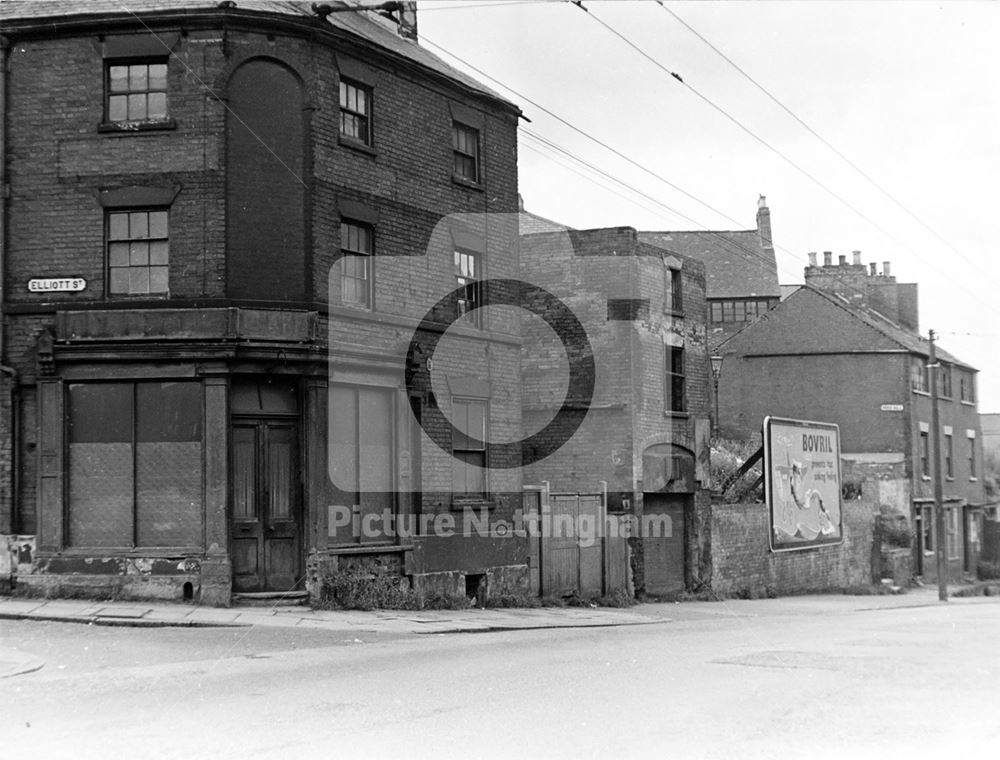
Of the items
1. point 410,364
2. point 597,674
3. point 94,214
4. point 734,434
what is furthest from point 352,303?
point 734,434

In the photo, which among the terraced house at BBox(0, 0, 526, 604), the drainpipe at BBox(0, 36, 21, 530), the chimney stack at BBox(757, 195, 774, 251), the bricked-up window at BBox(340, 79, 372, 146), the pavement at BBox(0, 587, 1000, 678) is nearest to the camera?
the pavement at BBox(0, 587, 1000, 678)

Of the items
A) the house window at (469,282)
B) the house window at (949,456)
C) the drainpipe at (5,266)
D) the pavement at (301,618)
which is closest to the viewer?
the pavement at (301,618)

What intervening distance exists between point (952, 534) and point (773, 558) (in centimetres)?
1777

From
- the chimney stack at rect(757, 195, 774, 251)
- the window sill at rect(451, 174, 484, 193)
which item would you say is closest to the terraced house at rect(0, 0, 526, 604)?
the window sill at rect(451, 174, 484, 193)

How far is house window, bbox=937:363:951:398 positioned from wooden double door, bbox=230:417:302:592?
3328cm

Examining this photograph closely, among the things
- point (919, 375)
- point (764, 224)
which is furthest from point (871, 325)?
point (764, 224)

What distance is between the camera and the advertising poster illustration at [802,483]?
92.2 feet

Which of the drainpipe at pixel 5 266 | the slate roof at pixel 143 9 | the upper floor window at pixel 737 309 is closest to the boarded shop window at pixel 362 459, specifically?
the drainpipe at pixel 5 266

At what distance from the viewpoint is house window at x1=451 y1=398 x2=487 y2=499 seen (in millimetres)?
20984

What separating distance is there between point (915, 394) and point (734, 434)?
21.6 ft

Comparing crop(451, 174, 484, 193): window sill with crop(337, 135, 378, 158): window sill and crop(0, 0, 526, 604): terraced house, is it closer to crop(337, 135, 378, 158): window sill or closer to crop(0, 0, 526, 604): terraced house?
crop(337, 135, 378, 158): window sill

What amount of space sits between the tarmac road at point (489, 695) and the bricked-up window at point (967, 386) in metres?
33.7

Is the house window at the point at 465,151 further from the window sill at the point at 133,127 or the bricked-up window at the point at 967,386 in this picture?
the bricked-up window at the point at 967,386

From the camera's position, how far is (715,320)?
6112cm
